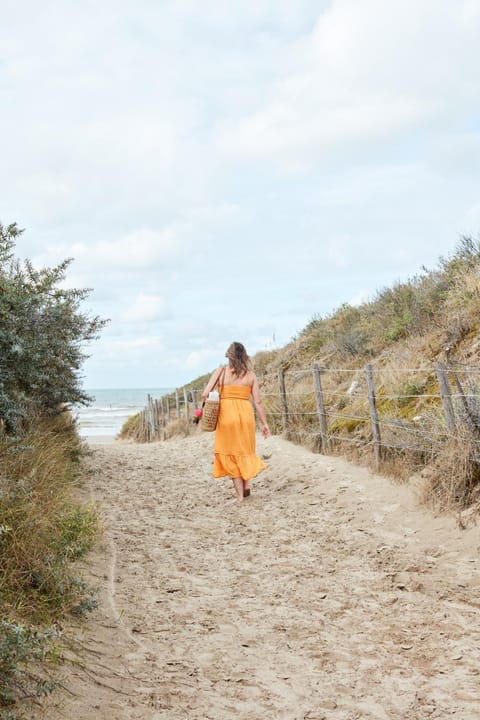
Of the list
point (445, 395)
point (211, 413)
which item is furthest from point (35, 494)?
point (445, 395)

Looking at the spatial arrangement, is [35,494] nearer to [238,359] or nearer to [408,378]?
[238,359]

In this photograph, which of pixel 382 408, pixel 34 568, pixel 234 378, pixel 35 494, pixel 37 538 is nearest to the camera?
pixel 34 568

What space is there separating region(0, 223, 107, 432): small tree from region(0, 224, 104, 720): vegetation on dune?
1 cm

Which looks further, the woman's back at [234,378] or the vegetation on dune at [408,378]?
the woman's back at [234,378]

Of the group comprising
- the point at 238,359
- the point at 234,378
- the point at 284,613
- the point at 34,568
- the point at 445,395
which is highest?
the point at 238,359

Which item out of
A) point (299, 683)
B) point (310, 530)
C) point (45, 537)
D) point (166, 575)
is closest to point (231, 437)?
point (310, 530)

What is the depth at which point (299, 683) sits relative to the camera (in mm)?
3553

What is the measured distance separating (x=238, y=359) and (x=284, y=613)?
4.35 m

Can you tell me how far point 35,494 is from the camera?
18.2 ft

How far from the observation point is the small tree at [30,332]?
635cm

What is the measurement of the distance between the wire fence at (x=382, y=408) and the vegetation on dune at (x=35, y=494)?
392cm

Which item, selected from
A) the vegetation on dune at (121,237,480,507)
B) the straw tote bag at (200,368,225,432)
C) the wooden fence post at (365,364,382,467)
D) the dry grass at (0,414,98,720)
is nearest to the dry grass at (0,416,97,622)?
the dry grass at (0,414,98,720)

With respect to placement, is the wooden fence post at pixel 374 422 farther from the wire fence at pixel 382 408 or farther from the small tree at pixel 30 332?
the small tree at pixel 30 332

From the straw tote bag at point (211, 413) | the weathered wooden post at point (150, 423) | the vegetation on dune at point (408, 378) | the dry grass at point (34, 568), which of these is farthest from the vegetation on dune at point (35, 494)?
the weathered wooden post at point (150, 423)
